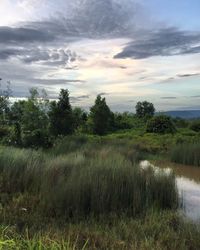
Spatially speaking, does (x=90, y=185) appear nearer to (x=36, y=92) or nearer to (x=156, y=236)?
(x=156, y=236)

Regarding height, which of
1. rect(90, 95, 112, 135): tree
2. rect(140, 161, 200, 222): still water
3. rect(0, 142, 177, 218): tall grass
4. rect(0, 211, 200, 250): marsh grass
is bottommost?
rect(140, 161, 200, 222): still water

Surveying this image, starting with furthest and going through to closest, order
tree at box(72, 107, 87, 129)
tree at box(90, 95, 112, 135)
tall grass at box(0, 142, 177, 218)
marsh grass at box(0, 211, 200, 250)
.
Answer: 1. tree at box(72, 107, 87, 129)
2. tree at box(90, 95, 112, 135)
3. tall grass at box(0, 142, 177, 218)
4. marsh grass at box(0, 211, 200, 250)

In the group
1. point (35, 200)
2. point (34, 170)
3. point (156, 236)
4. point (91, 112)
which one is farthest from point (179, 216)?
point (91, 112)

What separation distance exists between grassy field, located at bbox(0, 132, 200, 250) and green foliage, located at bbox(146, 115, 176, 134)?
17839mm

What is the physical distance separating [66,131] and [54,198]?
51.1 feet

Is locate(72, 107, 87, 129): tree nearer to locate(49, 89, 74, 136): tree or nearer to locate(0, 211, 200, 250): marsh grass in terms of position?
locate(49, 89, 74, 136): tree

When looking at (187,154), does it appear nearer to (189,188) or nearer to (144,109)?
(189,188)

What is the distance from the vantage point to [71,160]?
10750 mm

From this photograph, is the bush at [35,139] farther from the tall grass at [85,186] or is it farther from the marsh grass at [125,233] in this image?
the marsh grass at [125,233]

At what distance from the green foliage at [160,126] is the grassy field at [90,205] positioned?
1784cm

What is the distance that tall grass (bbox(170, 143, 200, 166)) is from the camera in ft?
54.9

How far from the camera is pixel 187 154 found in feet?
56.2

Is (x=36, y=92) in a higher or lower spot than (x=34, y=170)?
higher

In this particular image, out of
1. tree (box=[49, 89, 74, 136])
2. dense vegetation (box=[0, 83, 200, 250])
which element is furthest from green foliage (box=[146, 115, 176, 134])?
dense vegetation (box=[0, 83, 200, 250])
